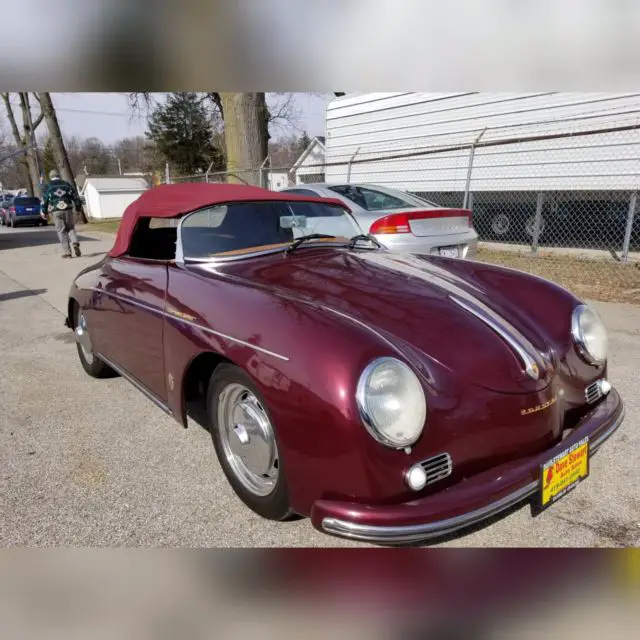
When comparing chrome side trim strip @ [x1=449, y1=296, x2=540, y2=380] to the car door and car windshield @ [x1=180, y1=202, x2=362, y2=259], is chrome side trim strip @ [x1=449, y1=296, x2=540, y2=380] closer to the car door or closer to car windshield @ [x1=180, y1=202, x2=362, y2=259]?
car windshield @ [x1=180, y1=202, x2=362, y2=259]

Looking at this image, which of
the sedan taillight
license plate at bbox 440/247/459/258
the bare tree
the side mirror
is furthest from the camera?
the bare tree

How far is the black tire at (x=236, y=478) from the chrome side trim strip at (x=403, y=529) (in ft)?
1.15

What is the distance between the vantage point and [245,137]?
10.5 meters

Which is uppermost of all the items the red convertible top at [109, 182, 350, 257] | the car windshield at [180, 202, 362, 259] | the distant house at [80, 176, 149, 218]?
the distant house at [80, 176, 149, 218]

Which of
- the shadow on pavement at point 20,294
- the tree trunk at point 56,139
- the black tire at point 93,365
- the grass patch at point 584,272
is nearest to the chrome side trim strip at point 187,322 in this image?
the black tire at point 93,365

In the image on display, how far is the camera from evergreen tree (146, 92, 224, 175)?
33.3m

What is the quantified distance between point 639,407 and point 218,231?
3059mm

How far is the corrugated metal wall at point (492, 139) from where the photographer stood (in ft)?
28.6

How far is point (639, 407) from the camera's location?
343 centimetres

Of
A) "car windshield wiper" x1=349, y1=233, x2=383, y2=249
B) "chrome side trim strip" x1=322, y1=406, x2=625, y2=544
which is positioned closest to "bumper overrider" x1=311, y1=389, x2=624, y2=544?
"chrome side trim strip" x1=322, y1=406, x2=625, y2=544

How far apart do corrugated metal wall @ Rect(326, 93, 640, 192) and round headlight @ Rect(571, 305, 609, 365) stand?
6933 mm

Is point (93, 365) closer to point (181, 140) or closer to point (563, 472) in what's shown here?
point (563, 472)

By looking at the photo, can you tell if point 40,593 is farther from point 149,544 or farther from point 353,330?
point 353,330

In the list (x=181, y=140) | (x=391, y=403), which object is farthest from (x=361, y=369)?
(x=181, y=140)
